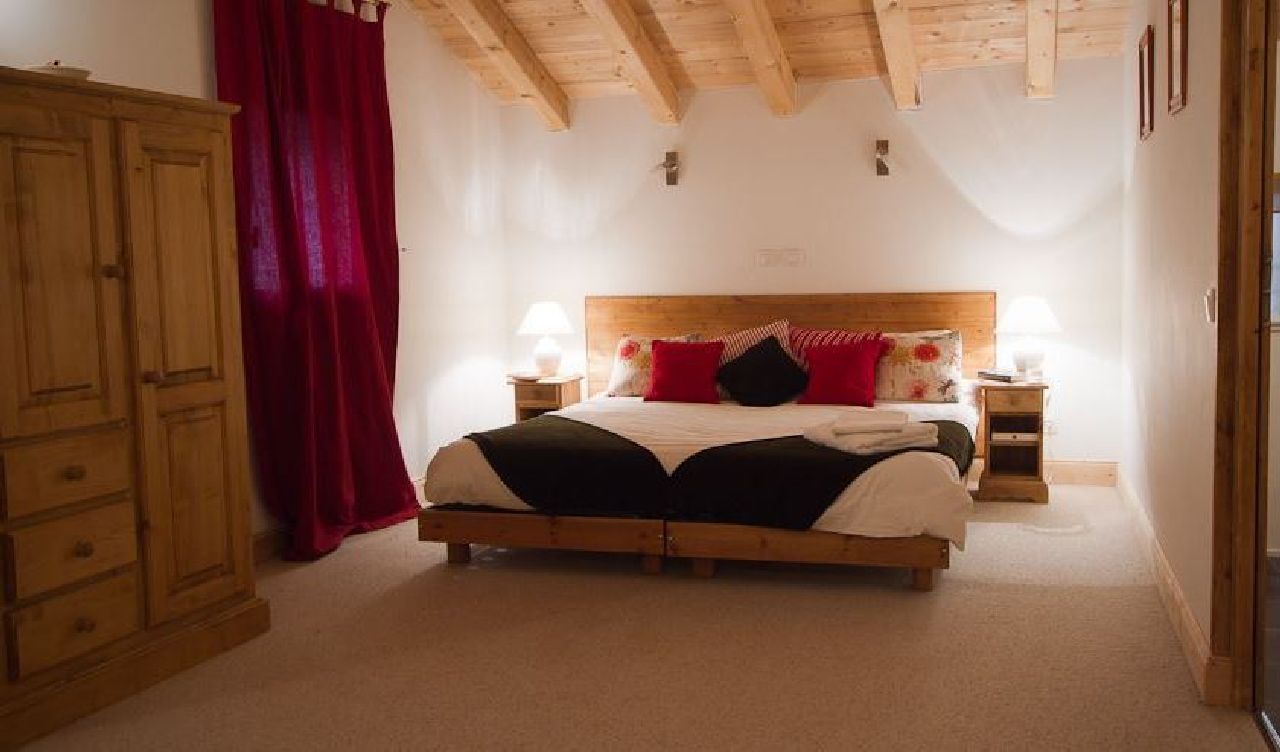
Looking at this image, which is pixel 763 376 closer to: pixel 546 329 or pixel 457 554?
pixel 546 329

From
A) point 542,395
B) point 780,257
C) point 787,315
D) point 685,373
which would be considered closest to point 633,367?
point 685,373

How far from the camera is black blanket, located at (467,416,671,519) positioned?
4.26 metres

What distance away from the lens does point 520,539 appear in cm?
441

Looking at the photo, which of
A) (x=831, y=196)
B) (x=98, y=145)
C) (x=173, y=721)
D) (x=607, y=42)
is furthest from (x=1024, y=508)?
(x=98, y=145)

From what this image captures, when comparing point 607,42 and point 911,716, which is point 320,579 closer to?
point 911,716

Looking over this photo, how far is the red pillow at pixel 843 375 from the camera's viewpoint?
545 centimetres

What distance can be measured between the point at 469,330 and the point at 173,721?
3.69 metres

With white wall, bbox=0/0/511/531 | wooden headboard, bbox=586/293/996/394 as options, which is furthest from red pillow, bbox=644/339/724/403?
white wall, bbox=0/0/511/531

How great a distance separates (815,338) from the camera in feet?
19.2

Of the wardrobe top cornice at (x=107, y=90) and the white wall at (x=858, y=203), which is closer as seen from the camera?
the wardrobe top cornice at (x=107, y=90)

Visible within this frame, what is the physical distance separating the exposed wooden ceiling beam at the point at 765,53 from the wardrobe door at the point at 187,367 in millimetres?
2653

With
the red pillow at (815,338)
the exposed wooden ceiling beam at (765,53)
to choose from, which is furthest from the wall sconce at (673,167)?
the red pillow at (815,338)

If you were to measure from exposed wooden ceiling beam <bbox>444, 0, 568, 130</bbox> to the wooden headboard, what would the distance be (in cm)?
122

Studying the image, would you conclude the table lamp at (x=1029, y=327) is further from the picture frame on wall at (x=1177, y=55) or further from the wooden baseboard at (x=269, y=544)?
the wooden baseboard at (x=269, y=544)
